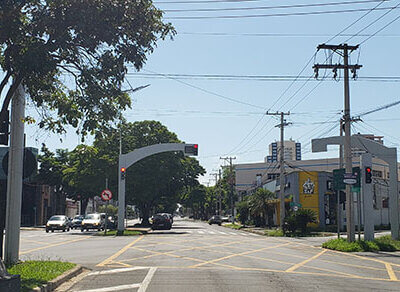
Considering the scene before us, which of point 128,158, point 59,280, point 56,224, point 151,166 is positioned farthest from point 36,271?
point 56,224

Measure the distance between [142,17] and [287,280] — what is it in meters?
7.09

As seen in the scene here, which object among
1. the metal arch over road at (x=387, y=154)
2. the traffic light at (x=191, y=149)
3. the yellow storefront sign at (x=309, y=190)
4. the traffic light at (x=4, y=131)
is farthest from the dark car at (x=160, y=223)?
the traffic light at (x=4, y=131)

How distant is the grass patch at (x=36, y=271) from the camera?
34.0ft

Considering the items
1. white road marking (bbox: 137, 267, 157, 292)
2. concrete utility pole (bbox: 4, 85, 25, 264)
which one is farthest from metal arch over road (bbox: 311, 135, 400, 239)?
concrete utility pole (bbox: 4, 85, 25, 264)

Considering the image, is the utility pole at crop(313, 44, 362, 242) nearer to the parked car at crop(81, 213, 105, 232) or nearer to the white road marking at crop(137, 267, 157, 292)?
the white road marking at crop(137, 267, 157, 292)

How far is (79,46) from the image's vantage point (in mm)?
11109

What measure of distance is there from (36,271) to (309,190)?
3930 cm

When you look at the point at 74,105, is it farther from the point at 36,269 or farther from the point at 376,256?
the point at 376,256

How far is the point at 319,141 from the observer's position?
28234 millimetres

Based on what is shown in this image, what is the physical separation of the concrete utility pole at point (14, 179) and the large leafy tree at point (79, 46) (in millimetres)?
1943

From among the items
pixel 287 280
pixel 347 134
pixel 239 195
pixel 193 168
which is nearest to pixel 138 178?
pixel 193 168

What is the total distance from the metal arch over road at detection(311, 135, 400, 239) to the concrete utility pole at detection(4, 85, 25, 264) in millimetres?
18593

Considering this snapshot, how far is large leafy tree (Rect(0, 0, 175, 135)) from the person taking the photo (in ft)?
33.0

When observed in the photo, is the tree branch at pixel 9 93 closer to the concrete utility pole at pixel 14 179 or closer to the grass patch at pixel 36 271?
the concrete utility pole at pixel 14 179
